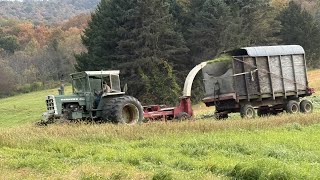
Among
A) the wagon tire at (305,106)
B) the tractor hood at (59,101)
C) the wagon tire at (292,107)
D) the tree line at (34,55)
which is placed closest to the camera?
the tractor hood at (59,101)

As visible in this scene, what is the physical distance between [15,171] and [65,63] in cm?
7813

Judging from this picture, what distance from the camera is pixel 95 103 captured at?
18781 millimetres

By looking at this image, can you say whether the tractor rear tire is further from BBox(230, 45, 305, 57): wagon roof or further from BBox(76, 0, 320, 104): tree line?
BBox(76, 0, 320, 104): tree line

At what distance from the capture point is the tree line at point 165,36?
41375 mm

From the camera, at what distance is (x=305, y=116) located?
1748cm

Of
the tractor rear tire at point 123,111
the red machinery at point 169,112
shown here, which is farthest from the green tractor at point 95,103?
the red machinery at point 169,112

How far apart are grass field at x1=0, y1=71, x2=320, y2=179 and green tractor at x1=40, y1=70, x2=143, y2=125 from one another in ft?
6.73

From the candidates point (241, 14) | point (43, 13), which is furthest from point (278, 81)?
point (43, 13)

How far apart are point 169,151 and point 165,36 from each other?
1303 inches

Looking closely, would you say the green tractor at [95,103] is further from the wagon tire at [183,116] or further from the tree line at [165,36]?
the tree line at [165,36]

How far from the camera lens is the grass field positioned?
866 centimetres

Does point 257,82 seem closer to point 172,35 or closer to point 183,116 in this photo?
point 183,116

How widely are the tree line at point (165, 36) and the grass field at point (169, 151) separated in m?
25.0

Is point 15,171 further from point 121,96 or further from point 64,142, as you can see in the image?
point 121,96
